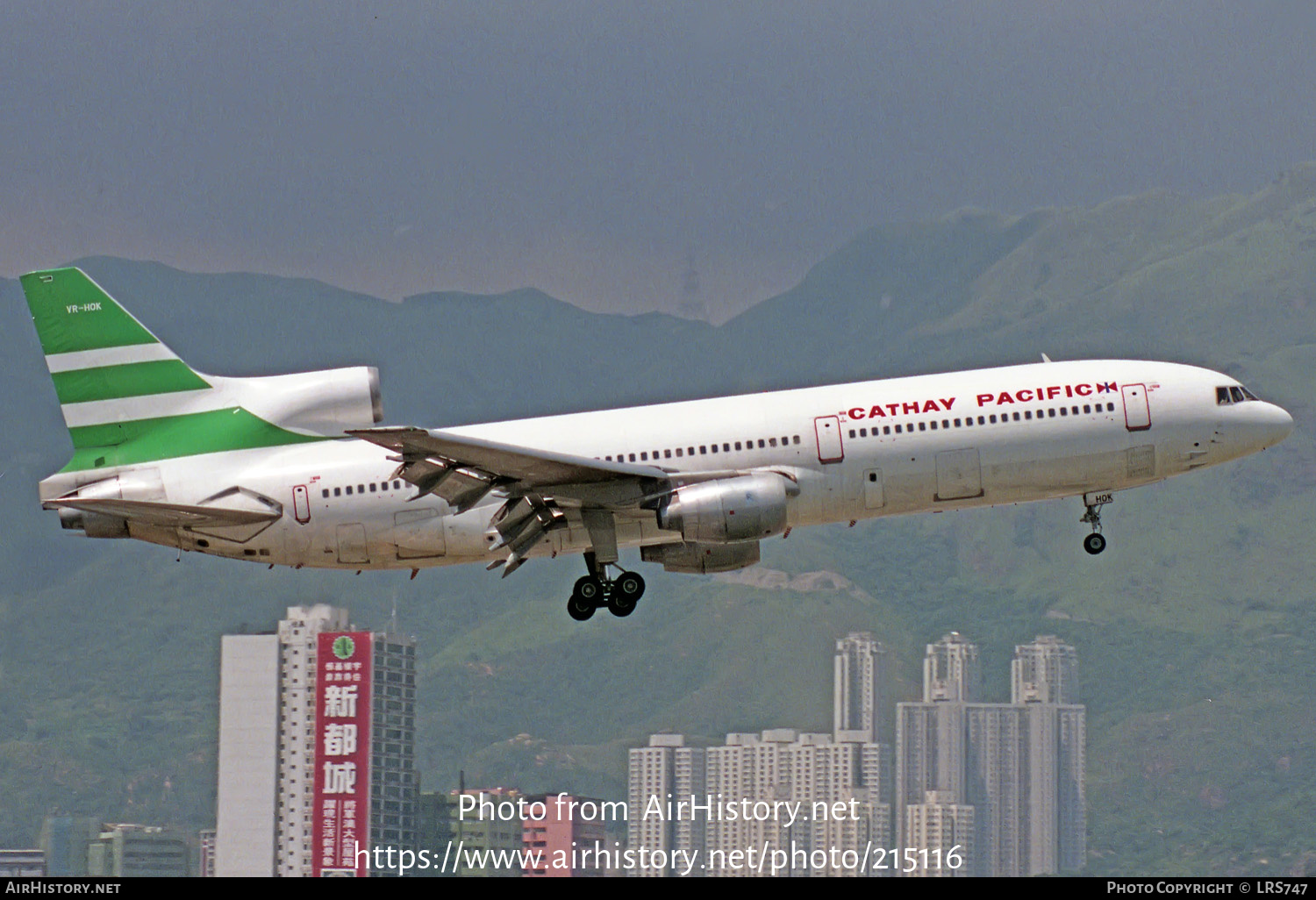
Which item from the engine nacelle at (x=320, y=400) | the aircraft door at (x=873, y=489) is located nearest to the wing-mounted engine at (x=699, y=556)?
the aircraft door at (x=873, y=489)

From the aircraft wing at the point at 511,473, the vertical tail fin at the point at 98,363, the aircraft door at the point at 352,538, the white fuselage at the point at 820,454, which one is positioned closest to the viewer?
the aircraft wing at the point at 511,473

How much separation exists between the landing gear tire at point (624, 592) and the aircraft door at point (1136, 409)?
1336 centimetres

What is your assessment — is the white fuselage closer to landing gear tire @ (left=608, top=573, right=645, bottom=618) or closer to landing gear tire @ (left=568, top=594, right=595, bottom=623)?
landing gear tire @ (left=608, top=573, right=645, bottom=618)

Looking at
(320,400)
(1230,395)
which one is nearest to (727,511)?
(320,400)

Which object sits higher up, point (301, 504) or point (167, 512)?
point (301, 504)

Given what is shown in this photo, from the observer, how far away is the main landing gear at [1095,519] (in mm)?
55906

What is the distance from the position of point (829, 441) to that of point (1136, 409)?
27.2 ft

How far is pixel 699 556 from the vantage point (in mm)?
56344

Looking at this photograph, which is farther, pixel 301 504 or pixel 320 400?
pixel 320 400

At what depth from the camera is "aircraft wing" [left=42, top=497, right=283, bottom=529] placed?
53.4m

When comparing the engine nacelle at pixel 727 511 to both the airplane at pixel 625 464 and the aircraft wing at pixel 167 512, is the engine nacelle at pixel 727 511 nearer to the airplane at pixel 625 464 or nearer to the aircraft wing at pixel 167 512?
the airplane at pixel 625 464

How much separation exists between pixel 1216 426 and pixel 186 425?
27269 millimetres

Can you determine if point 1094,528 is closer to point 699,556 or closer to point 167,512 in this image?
point 699,556
